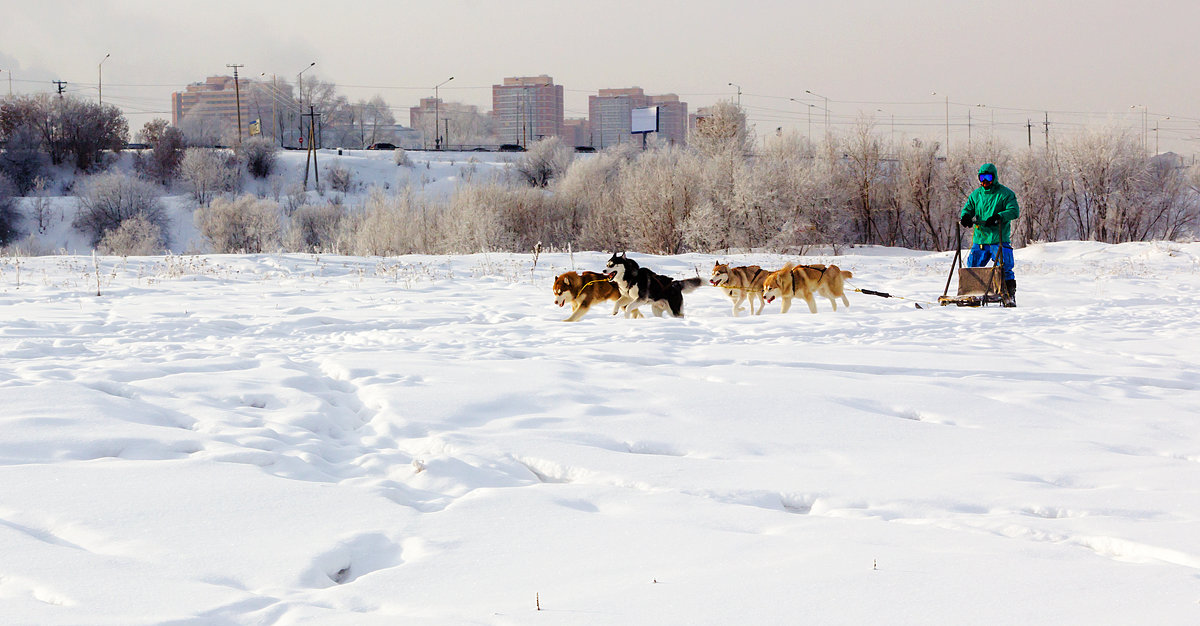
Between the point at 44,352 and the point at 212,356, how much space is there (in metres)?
1.39

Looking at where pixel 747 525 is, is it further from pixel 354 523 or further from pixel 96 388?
pixel 96 388

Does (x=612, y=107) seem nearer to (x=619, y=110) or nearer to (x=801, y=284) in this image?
(x=619, y=110)

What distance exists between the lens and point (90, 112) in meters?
63.8

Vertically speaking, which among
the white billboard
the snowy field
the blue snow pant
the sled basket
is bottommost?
the snowy field

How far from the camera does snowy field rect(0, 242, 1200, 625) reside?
2.63 meters

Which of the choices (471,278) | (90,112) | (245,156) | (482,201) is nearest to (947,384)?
(471,278)

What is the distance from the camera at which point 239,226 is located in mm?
42375

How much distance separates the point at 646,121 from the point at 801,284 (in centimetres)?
6746

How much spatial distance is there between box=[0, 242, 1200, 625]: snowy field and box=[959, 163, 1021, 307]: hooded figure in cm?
245

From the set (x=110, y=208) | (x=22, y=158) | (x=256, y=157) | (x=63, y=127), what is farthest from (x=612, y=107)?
(x=110, y=208)

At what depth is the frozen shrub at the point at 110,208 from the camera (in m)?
48.7

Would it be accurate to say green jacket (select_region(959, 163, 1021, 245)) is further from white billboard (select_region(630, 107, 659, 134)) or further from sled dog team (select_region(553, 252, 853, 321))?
white billboard (select_region(630, 107, 659, 134))

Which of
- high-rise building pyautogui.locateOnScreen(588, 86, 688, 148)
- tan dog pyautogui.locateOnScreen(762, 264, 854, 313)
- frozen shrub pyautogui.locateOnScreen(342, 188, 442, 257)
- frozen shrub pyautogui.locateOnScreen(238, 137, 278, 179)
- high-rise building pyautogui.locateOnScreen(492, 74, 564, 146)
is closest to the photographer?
tan dog pyautogui.locateOnScreen(762, 264, 854, 313)

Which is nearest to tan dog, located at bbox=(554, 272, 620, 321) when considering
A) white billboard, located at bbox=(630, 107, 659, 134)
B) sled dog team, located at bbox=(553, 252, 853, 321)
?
sled dog team, located at bbox=(553, 252, 853, 321)
